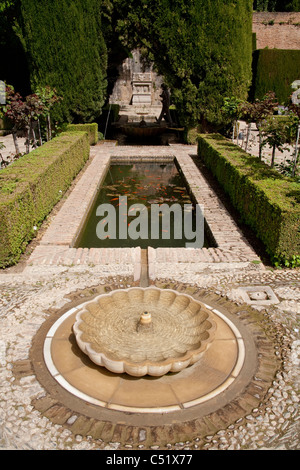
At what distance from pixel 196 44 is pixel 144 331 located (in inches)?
523

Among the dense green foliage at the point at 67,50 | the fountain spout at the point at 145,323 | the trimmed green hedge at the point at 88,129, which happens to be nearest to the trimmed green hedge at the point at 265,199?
the fountain spout at the point at 145,323

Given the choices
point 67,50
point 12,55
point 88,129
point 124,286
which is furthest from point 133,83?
point 124,286

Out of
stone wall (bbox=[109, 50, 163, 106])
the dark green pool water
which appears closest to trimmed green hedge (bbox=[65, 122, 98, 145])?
the dark green pool water

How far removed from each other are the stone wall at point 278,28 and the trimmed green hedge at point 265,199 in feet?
76.0

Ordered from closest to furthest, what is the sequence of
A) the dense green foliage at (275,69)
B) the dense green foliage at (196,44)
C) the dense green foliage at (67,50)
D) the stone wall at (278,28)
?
1. the dense green foliage at (67,50)
2. the dense green foliage at (196,44)
3. the dense green foliage at (275,69)
4. the stone wall at (278,28)

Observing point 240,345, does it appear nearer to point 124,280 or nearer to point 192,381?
point 192,381

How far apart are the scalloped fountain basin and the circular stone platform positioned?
0.57 feet

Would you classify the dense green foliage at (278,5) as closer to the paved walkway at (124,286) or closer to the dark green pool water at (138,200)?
the dark green pool water at (138,200)

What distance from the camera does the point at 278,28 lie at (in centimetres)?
2806

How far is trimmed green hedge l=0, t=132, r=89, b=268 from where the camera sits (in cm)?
566

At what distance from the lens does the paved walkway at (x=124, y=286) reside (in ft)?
9.64

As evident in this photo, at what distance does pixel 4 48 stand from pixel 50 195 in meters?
14.2

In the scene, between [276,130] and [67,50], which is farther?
[67,50]

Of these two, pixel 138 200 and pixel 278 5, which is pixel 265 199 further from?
pixel 278 5
